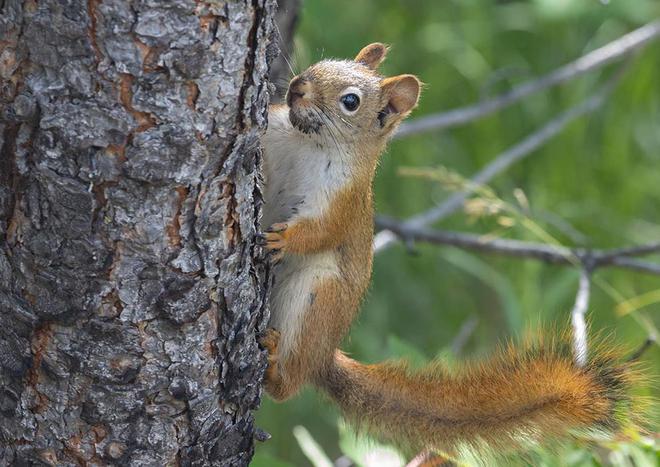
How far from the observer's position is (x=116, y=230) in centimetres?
125

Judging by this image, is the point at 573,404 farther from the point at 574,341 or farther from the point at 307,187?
the point at 307,187

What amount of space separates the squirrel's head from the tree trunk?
1.78ft

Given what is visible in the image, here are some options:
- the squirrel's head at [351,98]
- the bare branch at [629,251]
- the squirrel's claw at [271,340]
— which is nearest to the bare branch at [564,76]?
the bare branch at [629,251]

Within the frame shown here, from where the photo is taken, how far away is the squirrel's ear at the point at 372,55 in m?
2.18

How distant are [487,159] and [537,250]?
1.14 m

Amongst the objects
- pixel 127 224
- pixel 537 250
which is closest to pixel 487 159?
pixel 537 250

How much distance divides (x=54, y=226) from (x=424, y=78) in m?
2.74

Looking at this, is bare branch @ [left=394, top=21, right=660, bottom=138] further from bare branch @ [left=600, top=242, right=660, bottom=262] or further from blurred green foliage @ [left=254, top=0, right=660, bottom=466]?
bare branch @ [left=600, top=242, right=660, bottom=262]

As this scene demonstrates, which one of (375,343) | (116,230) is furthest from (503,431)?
(375,343)

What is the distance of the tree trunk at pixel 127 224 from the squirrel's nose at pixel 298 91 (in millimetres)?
538

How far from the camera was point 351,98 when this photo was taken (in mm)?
2027

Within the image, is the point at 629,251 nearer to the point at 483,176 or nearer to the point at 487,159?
the point at 483,176

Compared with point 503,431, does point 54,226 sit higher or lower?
higher

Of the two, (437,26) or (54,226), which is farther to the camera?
(437,26)
